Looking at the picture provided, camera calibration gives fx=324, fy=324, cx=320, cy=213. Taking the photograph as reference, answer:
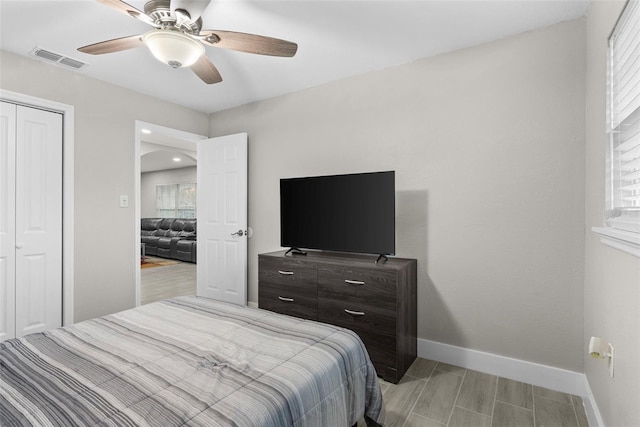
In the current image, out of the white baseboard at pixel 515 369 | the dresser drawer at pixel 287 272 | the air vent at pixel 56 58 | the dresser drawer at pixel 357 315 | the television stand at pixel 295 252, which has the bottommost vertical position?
the white baseboard at pixel 515 369

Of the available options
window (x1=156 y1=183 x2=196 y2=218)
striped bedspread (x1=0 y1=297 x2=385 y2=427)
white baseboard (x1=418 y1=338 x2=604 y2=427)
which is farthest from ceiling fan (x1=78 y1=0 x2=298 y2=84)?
window (x1=156 y1=183 x2=196 y2=218)

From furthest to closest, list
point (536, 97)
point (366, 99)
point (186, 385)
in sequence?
point (366, 99) → point (536, 97) → point (186, 385)

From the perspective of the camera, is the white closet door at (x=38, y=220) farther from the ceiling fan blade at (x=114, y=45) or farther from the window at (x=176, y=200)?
the window at (x=176, y=200)

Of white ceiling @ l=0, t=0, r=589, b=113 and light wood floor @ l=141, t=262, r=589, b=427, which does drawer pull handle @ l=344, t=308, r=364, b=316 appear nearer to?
light wood floor @ l=141, t=262, r=589, b=427

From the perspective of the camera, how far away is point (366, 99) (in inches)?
118

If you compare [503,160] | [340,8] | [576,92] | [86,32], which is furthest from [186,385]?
[576,92]

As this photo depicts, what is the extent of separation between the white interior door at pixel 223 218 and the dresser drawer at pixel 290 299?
0.86 m

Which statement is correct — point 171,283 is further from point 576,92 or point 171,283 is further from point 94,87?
point 576,92

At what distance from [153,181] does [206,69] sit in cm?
931

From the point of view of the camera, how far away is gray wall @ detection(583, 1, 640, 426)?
1199mm

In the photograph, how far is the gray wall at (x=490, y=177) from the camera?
2.17 meters

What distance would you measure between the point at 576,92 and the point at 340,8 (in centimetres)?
164

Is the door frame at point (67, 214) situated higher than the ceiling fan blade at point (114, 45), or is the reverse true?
the ceiling fan blade at point (114, 45)

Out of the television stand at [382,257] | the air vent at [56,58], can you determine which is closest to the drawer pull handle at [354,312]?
the television stand at [382,257]
